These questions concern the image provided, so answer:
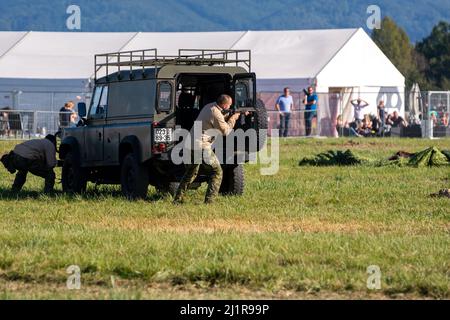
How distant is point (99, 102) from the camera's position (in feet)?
70.0

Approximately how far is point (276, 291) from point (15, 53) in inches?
1658

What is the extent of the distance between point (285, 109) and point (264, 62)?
647 centimetres

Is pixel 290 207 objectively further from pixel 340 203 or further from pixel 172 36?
pixel 172 36

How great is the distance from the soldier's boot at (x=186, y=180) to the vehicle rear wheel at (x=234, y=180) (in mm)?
1379

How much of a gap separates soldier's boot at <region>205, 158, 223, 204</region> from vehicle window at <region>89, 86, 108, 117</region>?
116 inches

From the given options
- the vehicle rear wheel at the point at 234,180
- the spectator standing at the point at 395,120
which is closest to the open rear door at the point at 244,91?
the vehicle rear wheel at the point at 234,180

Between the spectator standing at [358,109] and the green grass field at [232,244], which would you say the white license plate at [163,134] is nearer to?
the green grass field at [232,244]

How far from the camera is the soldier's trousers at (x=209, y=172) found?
1889 cm

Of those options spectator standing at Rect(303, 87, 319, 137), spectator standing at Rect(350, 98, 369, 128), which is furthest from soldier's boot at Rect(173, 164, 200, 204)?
spectator standing at Rect(350, 98, 369, 128)

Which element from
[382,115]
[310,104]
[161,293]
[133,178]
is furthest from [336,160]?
[382,115]

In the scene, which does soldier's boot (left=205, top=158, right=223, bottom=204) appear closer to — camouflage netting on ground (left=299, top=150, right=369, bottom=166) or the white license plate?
the white license plate

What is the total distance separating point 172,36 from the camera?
2100 inches

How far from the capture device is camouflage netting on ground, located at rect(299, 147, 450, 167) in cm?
2734
